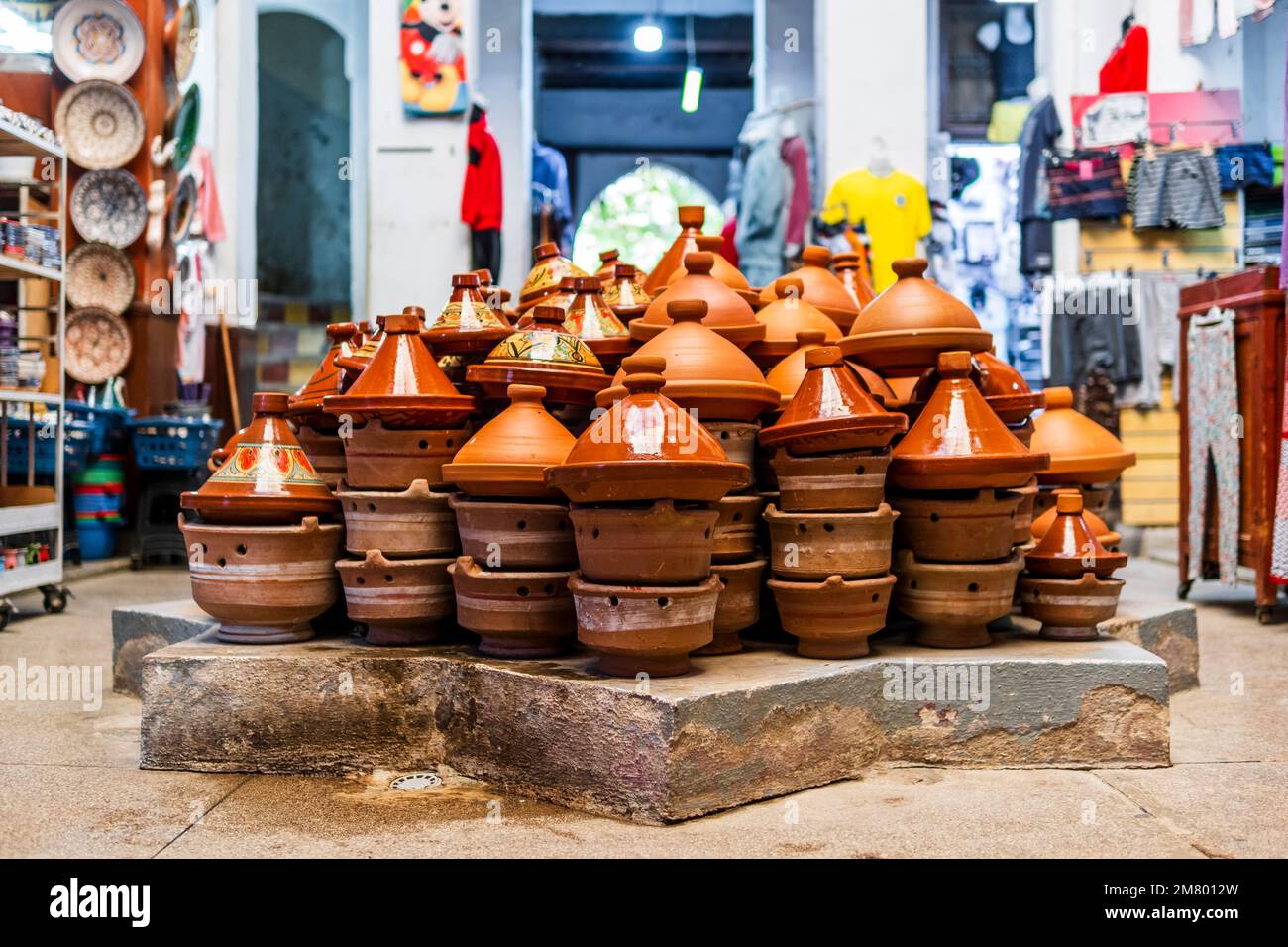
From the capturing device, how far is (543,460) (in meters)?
2.89

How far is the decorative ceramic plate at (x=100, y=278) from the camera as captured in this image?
A: 794cm

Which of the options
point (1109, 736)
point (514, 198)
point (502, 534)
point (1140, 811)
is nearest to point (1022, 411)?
point (1109, 736)

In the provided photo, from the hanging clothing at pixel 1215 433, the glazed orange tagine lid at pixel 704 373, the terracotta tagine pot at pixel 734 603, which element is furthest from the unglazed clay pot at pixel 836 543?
the hanging clothing at pixel 1215 433

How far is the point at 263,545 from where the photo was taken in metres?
3.12

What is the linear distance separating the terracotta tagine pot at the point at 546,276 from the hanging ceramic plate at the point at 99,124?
526 cm

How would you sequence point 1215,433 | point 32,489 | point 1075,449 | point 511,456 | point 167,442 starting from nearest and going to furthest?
point 511,456, point 1075,449, point 32,489, point 1215,433, point 167,442

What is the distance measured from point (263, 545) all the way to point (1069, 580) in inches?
84.1

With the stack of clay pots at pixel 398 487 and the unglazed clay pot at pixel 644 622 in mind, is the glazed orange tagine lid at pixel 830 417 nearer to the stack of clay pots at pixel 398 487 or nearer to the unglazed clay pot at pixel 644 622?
the unglazed clay pot at pixel 644 622

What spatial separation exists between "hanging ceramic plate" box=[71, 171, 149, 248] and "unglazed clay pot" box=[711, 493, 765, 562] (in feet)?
20.8

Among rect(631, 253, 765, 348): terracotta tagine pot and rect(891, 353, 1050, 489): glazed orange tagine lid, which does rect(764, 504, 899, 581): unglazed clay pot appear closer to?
rect(891, 353, 1050, 489): glazed orange tagine lid

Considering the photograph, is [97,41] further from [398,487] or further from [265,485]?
[398,487]

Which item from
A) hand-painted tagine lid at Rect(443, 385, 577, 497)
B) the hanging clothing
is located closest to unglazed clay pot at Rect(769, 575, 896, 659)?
hand-painted tagine lid at Rect(443, 385, 577, 497)

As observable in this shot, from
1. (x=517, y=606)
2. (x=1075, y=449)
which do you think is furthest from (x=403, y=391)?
(x=1075, y=449)

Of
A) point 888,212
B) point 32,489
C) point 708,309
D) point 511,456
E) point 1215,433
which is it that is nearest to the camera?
point 511,456
